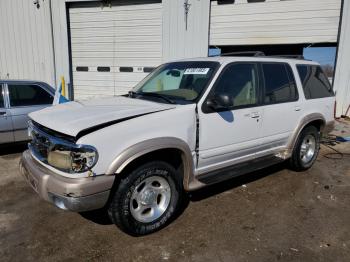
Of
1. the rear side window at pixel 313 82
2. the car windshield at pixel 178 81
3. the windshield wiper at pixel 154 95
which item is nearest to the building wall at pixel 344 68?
the rear side window at pixel 313 82

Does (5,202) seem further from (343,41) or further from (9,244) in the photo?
(343,41)

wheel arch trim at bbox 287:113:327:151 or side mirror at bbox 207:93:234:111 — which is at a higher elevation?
side mirror at bbox 207:93:234:111

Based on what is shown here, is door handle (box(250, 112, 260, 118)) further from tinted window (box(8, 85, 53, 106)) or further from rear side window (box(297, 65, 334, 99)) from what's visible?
tinted window (box(8, 85, 53, 106))

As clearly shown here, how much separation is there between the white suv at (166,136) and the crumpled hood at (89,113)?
0.01 meters

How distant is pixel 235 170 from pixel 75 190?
214cm

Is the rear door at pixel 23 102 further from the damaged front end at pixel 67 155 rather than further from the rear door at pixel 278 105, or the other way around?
the rear door at pixel 278 105

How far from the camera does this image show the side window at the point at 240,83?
148 inches

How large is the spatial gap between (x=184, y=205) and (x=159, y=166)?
1.02 meters

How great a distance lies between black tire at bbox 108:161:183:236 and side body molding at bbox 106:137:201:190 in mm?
132

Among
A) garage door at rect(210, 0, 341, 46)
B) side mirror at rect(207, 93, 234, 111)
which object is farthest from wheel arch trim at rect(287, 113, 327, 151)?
garage door at rect(210, 0, 341, 46)

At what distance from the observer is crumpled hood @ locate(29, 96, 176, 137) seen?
2.84 meters

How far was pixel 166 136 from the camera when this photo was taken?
3148mm

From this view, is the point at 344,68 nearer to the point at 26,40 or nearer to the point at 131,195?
the point at 131,195

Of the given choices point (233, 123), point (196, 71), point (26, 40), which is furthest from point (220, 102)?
point (26, 40)
